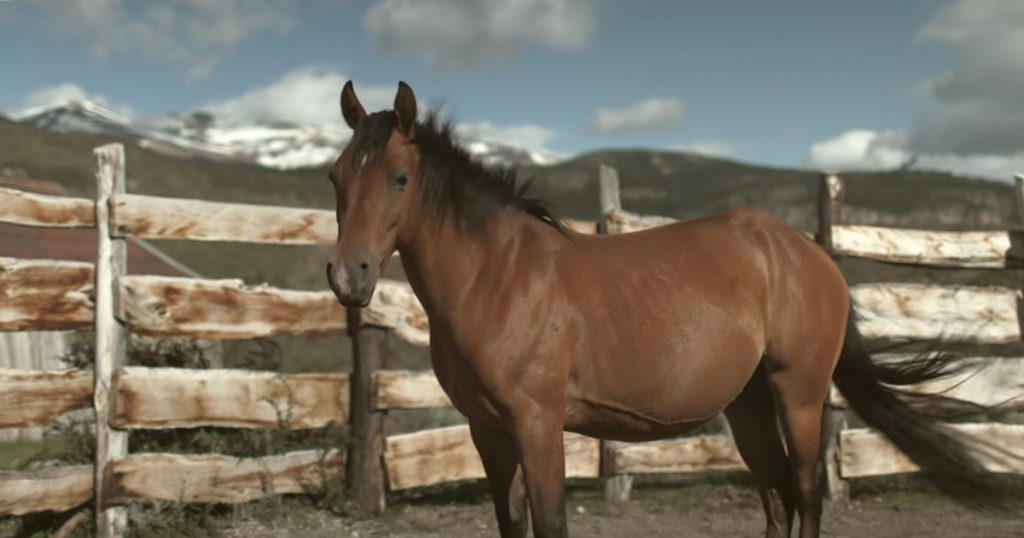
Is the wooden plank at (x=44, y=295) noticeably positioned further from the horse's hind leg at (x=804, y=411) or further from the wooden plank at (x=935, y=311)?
the wooden plank at (x=935, y=311)

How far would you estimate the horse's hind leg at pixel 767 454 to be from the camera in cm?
429

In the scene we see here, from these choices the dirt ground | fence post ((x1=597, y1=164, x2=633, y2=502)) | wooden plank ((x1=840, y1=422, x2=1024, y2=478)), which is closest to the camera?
the dirt ground

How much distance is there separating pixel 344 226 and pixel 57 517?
11.0 feet

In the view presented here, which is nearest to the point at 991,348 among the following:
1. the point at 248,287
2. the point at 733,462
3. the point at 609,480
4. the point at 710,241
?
the point at 733,462

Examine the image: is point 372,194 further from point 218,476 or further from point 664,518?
point 664,518

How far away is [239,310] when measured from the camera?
5254 millimetres

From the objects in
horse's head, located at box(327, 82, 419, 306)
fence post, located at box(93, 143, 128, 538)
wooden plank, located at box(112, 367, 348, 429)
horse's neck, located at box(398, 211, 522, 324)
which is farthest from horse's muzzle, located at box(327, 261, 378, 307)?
fence post, located at box(93, 143, 128, 538)

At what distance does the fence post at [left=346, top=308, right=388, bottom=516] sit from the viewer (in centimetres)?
552

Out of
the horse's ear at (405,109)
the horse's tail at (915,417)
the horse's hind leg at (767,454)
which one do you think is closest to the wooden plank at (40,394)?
the horse's ear at (405,109)

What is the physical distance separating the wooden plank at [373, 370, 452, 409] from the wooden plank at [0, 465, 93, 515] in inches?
71.0

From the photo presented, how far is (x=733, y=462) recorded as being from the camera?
6.49 meters

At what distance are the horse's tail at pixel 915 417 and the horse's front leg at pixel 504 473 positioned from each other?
2.04 metres

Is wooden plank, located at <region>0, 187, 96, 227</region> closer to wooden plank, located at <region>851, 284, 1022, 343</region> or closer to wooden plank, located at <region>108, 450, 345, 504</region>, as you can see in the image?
wooden plank, located at <region>108, 450, 345, 504</region>

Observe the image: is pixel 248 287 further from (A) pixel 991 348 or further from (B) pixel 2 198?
(A) pixel 991 348
